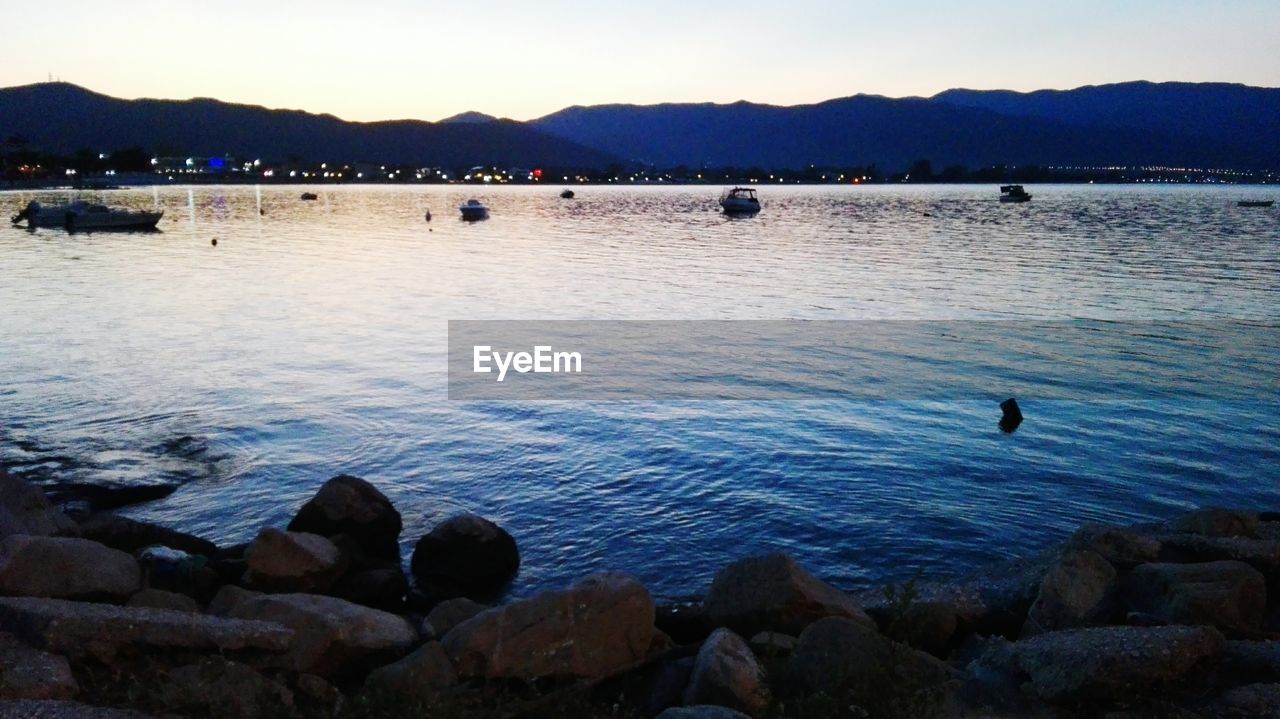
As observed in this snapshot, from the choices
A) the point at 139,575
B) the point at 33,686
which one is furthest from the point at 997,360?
the point at 33,686

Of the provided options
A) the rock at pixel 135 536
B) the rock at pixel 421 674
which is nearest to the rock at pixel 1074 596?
the rock at pixel 421 674

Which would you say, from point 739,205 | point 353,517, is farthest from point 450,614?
point 739,205

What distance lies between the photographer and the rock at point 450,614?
9.83 meters

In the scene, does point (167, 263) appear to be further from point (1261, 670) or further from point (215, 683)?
point (1261, 670)

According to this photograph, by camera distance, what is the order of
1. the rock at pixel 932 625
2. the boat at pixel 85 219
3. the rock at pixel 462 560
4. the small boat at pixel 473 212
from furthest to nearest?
the small boat at pixel 473 212 → the boat at pixel 85 219 → the rock at pixel 462 560 → the rock at pixel 932 625

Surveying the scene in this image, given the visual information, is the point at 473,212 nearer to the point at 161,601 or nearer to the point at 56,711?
the point at 161,601

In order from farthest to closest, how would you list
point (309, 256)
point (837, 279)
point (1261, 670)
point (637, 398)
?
point (309, 256) → point (837, 279) → point (637, 398) → point (1261, 670)

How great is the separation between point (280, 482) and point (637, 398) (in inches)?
349

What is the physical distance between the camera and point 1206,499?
49.9 ft

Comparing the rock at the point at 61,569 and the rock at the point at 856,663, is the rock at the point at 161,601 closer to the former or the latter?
the rock at the point at 61,569

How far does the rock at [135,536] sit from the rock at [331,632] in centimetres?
337

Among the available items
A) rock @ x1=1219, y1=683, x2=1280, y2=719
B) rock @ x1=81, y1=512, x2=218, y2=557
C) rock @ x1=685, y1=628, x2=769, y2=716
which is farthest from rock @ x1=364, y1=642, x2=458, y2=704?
rock @ x1=1219, y1=683, x2=1280, y2=719

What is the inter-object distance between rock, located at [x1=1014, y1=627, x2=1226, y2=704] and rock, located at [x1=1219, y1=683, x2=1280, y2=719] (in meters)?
0.32

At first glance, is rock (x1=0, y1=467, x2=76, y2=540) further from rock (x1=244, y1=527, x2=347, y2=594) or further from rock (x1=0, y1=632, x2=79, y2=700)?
rock (x1=0, y1=632, x2=79, y2=700)
